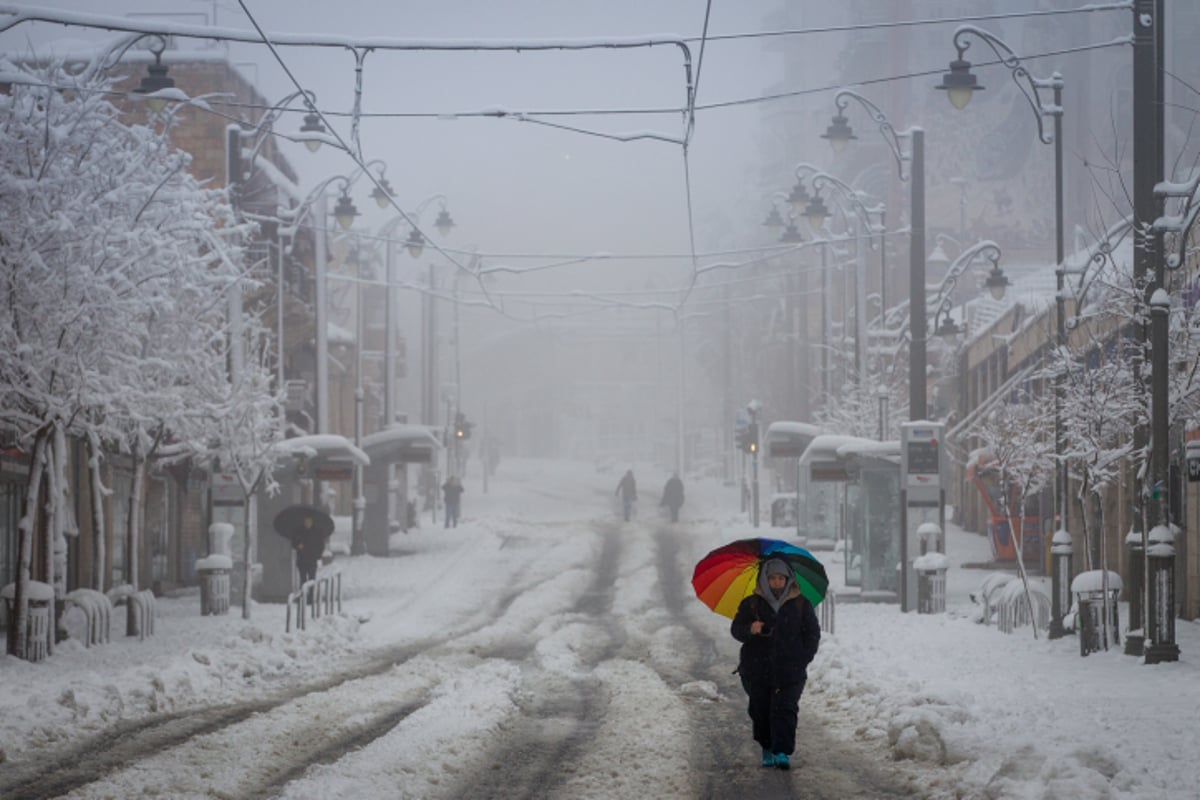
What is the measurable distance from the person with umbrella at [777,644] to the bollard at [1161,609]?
634 cm

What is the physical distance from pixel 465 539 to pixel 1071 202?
69201 millimetres

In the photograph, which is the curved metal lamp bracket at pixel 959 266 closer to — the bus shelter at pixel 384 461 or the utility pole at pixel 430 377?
the bus shelter at pixel 384 461

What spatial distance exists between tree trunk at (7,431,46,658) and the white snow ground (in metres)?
0.35

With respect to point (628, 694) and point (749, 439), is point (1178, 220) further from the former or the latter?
point (749, 439)

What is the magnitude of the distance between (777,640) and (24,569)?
1040 centimetres

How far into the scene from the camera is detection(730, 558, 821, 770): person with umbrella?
11500 mm

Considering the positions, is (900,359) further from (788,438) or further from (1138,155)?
(1138,155)

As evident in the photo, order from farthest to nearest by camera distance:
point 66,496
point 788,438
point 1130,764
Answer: point 788,438, point 66,496, point 1130,764

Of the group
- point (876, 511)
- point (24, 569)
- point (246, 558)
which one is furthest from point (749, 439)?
point (24, 569)

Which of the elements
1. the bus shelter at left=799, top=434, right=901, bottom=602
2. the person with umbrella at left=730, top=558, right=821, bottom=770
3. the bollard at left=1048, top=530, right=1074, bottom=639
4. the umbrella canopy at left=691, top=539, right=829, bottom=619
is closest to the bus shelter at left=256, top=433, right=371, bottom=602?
the bus shelter at left=799, top=434, right=901, bottom=602

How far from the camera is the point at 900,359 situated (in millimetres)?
60875

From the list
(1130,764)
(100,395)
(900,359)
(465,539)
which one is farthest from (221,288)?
(900,359)

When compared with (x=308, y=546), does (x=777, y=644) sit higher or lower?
higher

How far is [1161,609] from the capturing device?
16.8 m
